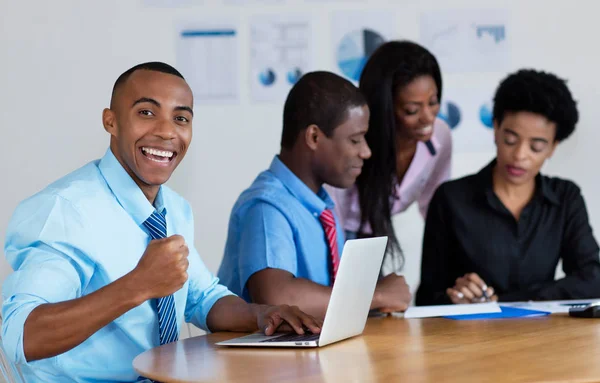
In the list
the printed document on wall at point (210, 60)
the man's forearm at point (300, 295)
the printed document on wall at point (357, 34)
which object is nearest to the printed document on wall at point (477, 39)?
the printed document on wall at point (357, 34)

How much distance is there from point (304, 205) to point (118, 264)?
31.7 inches

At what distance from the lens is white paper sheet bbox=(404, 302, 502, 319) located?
2.08 metres

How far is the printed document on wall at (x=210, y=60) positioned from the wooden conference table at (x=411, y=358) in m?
2.29

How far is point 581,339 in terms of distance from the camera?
1633 mm

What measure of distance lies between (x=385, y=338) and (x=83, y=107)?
2.64 metres

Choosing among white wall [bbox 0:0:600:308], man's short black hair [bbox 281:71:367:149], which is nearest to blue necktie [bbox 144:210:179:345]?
man's short black hair [bbox 281:71:367:149]

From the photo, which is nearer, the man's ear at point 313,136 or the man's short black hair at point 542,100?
the man's ear at point 313,136

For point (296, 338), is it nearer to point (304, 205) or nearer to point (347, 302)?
point (347, 302)

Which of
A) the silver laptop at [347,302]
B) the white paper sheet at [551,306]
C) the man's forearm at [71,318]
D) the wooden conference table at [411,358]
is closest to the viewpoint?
the wooden conference table at [411,358]

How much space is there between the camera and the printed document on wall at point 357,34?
3.92 metres

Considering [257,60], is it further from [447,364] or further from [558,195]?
[447,364]

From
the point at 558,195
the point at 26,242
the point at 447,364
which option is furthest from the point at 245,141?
the point at 447,364

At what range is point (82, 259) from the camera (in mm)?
1600

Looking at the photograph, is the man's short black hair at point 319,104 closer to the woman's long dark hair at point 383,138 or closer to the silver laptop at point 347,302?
the woman's long dark hair at point 383,138
